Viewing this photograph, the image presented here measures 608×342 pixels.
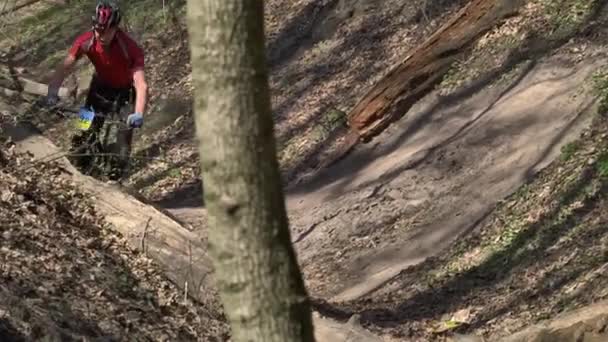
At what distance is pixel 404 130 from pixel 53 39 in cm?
1009

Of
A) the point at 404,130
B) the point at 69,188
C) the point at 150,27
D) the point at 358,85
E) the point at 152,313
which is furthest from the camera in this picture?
the point at 150,27

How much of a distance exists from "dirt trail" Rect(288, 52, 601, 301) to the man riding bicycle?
7.79 ft

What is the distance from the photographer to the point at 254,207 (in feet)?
11.9

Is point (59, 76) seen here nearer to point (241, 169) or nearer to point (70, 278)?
point (70, 278)

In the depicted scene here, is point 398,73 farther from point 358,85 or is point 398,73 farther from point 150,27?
point 150,27

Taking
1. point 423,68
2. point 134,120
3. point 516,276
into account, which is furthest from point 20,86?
point 423,68

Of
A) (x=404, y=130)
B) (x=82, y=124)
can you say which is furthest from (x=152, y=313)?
(x=404, y=130)

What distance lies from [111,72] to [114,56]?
198 mm

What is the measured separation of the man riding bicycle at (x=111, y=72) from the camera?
9545 millimetres

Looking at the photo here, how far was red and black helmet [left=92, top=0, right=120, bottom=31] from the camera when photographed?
9.36 m

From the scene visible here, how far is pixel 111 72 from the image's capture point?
10.1 metres

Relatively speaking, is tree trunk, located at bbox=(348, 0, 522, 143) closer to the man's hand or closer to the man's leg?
the man's leg

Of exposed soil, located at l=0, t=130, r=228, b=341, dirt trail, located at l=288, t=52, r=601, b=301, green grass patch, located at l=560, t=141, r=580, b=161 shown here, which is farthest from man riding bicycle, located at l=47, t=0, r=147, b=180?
green grass patch, located at l=560, t=141, r=580, b=161

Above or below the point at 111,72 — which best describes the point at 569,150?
below
